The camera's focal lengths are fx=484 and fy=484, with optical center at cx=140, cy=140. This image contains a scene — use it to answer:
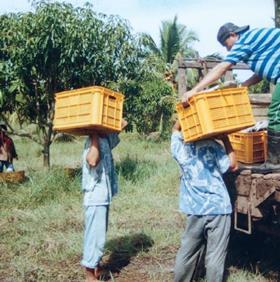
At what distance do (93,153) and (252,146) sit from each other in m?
1.49

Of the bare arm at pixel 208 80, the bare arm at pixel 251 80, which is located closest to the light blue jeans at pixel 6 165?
the bare arm at pixel 251 80

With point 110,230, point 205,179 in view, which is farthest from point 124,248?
point 205,179

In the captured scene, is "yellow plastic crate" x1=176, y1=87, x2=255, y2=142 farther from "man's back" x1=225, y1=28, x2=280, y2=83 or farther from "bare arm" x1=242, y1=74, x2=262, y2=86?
"bare arm" x1=242, y1=74, x2=262, y2=86

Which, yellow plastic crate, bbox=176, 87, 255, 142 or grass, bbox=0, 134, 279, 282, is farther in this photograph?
grass, bbox=0, 134, 279, 282

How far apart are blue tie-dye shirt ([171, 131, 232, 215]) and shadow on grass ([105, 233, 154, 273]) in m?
1.61

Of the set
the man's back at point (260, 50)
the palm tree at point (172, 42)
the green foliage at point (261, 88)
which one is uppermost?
the palm tree at point (172, 42)

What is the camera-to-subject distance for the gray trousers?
11.7 ft

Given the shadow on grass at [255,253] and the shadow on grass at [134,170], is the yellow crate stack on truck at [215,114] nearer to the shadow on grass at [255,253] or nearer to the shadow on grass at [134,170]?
the shadow on grass at [255,253]

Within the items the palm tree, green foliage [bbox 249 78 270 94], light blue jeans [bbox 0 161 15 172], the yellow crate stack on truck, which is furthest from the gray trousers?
the palm tree

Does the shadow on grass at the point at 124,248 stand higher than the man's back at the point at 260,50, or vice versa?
the man's back at the point at 260,50

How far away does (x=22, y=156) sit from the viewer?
15.3 m

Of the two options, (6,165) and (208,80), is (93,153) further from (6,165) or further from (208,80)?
(6,165)

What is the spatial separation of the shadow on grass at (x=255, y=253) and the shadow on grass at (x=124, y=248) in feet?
3.17

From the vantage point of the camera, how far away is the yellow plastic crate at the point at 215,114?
3434 millimetres
